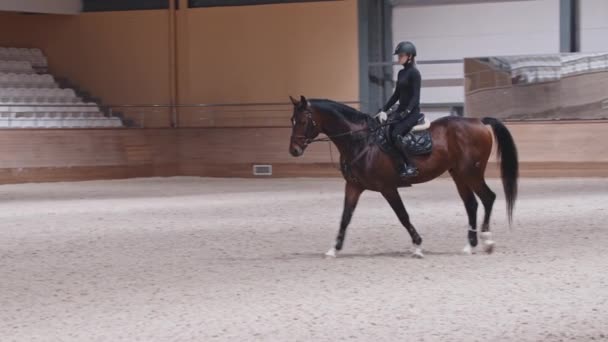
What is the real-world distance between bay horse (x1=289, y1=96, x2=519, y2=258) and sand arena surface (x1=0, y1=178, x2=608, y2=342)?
1.46ft

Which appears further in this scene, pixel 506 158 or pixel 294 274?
pixel 506 158

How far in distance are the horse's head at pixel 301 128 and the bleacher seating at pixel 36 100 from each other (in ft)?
41.4

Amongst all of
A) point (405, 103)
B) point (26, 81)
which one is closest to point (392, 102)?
point (405, 103)

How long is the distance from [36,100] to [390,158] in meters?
15.2

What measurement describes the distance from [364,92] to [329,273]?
1356 cm

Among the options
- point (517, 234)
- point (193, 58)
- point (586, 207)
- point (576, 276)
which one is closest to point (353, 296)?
point (576, 276)

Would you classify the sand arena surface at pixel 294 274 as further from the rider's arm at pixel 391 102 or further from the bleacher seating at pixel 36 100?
the bleacher seating at pixel 36 100

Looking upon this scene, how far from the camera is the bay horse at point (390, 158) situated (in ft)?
28.8

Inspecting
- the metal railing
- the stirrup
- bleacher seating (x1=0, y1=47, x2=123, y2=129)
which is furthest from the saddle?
bleacher seating (x1=0, y1=47, x2=123, y2=129)

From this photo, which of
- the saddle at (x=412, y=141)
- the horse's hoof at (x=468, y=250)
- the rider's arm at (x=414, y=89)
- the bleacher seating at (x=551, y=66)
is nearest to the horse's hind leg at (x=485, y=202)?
the horse's hoof at (x=468, y=250)

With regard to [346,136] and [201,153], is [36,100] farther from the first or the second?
[346,136]

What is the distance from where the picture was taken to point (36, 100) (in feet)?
73.1

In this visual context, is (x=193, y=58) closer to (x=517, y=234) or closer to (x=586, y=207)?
(x=586, y=207)

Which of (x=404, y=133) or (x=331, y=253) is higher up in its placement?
(x=404, y=133)
